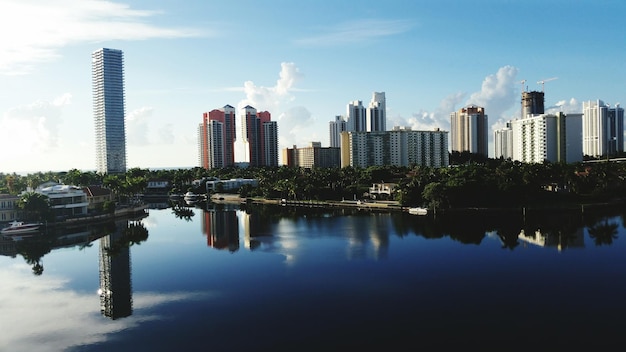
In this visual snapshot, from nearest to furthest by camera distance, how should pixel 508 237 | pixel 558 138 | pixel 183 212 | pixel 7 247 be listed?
pixel 508 237, pixel 7 247, pixel 183 212, pixel 558 138

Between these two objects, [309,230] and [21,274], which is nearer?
[21,274]

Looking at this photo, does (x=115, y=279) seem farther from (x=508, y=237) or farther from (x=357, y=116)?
(x=357, y=116)

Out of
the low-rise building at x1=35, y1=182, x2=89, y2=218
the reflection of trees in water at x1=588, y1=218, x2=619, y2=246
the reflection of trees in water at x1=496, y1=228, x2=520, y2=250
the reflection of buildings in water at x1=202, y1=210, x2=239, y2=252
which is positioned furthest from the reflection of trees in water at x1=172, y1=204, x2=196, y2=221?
the reflection of trees in water at x1=588, y1=218, x2=619, y2=246

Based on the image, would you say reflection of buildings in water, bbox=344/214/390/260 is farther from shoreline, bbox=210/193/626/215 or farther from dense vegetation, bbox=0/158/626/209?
dense vegetation, bbox=0/158/626/209

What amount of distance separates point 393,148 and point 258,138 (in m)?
31.6

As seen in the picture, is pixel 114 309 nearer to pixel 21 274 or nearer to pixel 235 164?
pixel 21 274

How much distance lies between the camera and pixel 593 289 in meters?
19.1

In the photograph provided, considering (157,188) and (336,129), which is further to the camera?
(336,129)

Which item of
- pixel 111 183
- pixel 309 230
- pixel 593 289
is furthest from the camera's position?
pixel 111 183

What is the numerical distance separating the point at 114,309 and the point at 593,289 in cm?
1800

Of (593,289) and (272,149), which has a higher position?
(272,149)

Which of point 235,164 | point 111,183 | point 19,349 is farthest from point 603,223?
point 235,164

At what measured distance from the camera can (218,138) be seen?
99.3 m

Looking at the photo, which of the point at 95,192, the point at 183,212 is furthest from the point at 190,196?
the point at 95,192
